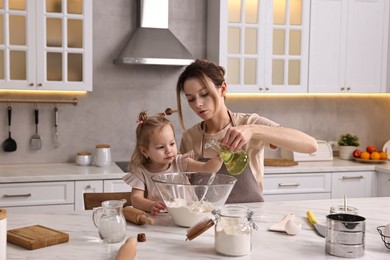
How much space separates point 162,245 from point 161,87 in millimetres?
2721

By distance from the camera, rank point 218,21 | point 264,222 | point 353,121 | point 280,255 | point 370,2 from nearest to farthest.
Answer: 1. point 280,255
2. point 264,222
3. point 218,21
4. point 370,2
5. point 353,121

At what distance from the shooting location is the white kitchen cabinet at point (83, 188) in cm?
358

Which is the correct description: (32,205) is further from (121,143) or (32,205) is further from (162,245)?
(162,245)

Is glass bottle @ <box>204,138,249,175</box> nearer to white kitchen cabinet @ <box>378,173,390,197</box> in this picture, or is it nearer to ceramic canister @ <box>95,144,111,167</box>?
ceramic canister @ <box>95,144,111,167</box>

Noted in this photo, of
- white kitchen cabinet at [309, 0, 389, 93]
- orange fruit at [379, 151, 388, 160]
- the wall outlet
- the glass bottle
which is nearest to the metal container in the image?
the glass bottle

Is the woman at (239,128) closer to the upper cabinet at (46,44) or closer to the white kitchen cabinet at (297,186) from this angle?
the white kitchen cabinet at (297,186)

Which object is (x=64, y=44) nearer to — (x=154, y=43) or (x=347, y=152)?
(x=154, y=43)

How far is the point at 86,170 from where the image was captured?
12.3 feet

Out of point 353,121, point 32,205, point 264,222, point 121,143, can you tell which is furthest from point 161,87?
Answer: point 264,222

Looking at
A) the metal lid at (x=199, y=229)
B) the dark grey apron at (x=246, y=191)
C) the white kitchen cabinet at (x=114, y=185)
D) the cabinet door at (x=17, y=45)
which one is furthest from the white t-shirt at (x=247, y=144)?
the cabinet door at (x=17, y=45)

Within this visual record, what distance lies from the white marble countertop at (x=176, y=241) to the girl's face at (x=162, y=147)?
0.95 ft

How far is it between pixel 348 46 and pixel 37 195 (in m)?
2.78

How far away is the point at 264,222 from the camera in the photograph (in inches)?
77.8

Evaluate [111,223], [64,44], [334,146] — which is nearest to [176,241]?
[111,223]
